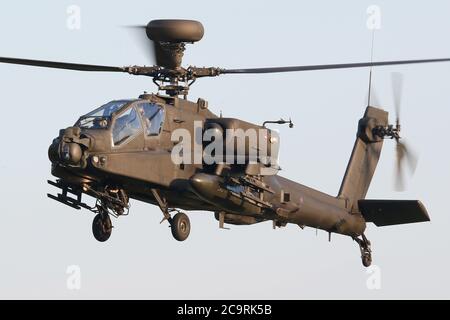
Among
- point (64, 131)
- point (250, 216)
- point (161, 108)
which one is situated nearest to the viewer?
point (64, 131)

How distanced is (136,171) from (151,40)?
272 cm

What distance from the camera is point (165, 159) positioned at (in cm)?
2438

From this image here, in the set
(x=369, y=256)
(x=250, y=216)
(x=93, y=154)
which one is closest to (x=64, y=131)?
(x=93, y=154)

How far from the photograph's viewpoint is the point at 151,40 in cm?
2395

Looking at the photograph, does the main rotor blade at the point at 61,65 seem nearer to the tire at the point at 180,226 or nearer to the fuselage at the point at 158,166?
the fuselage at the point at 158,166

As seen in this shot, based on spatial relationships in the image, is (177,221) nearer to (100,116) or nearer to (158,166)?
(158,166)

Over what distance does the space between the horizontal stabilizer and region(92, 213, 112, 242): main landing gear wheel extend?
7645 millimetres

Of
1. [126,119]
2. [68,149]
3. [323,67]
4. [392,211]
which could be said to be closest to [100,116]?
[126,119]

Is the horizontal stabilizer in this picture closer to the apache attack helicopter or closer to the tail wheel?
the tail wheel

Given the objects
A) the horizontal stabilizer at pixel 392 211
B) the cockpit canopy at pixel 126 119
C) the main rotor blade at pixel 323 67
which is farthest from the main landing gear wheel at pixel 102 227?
the horizontal stabilizer at pixel 392 211

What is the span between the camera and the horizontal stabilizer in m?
28.0

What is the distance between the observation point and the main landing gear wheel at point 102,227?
964 inches

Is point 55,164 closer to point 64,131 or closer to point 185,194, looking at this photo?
point 64,131

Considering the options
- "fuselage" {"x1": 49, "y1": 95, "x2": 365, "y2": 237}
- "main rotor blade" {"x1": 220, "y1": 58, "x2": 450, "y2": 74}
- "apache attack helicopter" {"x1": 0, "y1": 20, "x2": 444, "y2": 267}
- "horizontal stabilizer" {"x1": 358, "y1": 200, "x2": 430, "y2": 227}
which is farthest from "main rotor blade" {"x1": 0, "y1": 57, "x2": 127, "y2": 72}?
"horizontal stabilizer" {"x1": 358, "y1": 200, "x2": 430, "y2": 227}
